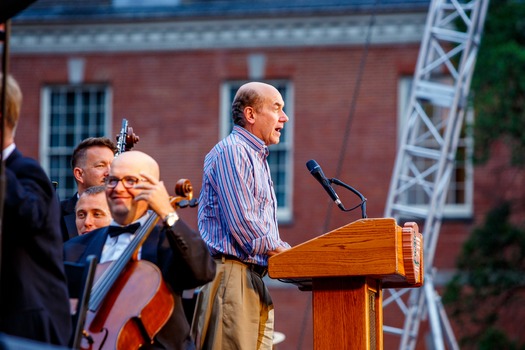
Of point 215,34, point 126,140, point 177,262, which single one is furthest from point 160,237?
point 215,34

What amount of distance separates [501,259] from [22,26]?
32.1 ft

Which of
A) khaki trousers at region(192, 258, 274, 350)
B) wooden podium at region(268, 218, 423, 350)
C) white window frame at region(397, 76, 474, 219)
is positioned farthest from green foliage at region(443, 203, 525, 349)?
wooden podium at region(268, 218, 423, 350)

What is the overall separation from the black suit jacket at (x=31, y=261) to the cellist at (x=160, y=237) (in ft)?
1.83

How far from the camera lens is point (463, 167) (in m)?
20.1

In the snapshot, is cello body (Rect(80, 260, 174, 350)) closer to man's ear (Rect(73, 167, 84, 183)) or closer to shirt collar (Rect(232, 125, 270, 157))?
shirt collar (Rect(232, 125, 270, 157))

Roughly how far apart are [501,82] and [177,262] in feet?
39.3

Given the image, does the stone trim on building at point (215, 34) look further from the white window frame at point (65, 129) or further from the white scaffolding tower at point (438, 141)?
the white scaffolding tower at point (438, 141)

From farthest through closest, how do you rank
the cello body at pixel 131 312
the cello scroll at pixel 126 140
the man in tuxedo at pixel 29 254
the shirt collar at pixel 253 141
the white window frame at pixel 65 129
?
the white window frame at pixel 65 129 → the cello scroll at pixel 126 140 → the shirt collar at pixel 253 141 → the cello body at pixel 131 312 → the man in tuxedo at pixel 29 254

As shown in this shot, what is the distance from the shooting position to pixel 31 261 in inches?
Answer: 188

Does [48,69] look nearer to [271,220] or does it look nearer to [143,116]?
[143,116]

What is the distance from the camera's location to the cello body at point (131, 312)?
516cm

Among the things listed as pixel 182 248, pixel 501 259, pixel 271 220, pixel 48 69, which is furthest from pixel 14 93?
pixel 48 69

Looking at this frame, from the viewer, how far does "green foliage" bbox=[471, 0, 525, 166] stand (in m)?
16.5

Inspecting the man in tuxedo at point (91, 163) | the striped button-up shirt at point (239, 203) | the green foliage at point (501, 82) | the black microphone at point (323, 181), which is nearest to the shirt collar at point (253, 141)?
the striped button-up shirt at point (239, 203)
